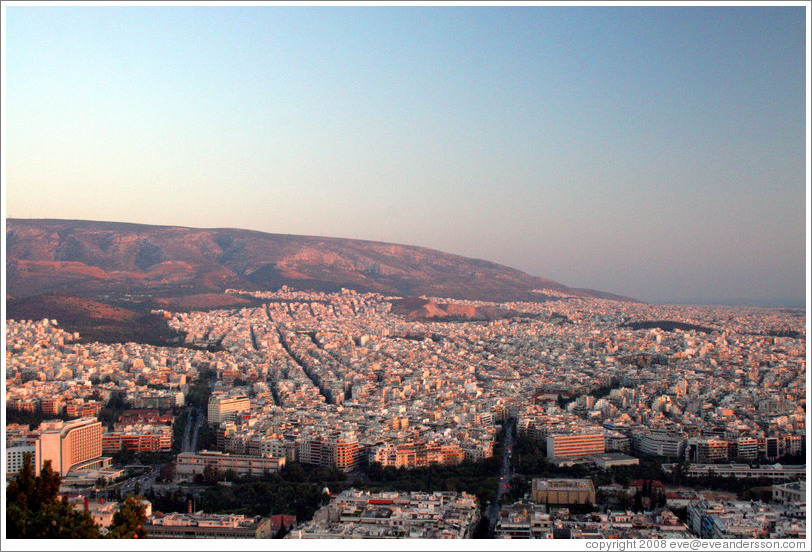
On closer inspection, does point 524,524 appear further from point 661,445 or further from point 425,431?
point 425,431

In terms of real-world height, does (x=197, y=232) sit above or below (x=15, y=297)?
above

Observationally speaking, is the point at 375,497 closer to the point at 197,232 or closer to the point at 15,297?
the point at 15,297

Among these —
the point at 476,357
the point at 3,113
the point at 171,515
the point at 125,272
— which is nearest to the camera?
the point at 3,113

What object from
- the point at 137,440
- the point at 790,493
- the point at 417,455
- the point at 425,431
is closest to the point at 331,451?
the point at 417,455

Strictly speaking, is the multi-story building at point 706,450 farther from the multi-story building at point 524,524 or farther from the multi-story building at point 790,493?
the multi-story building at point 524,524

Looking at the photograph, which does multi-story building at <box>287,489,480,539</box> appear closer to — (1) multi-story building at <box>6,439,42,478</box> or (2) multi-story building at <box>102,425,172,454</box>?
(1) multi-story building at <box>6,439,42,478</box>

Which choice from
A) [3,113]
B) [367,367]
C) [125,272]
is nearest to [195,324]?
[367,367]

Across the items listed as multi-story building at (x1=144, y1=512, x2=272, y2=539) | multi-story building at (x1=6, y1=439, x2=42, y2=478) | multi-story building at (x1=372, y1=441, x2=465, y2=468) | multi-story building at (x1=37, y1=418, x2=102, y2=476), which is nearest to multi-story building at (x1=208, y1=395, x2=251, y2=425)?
multi-story building at (x1=37, y1=418, x2=102, y2=476)
